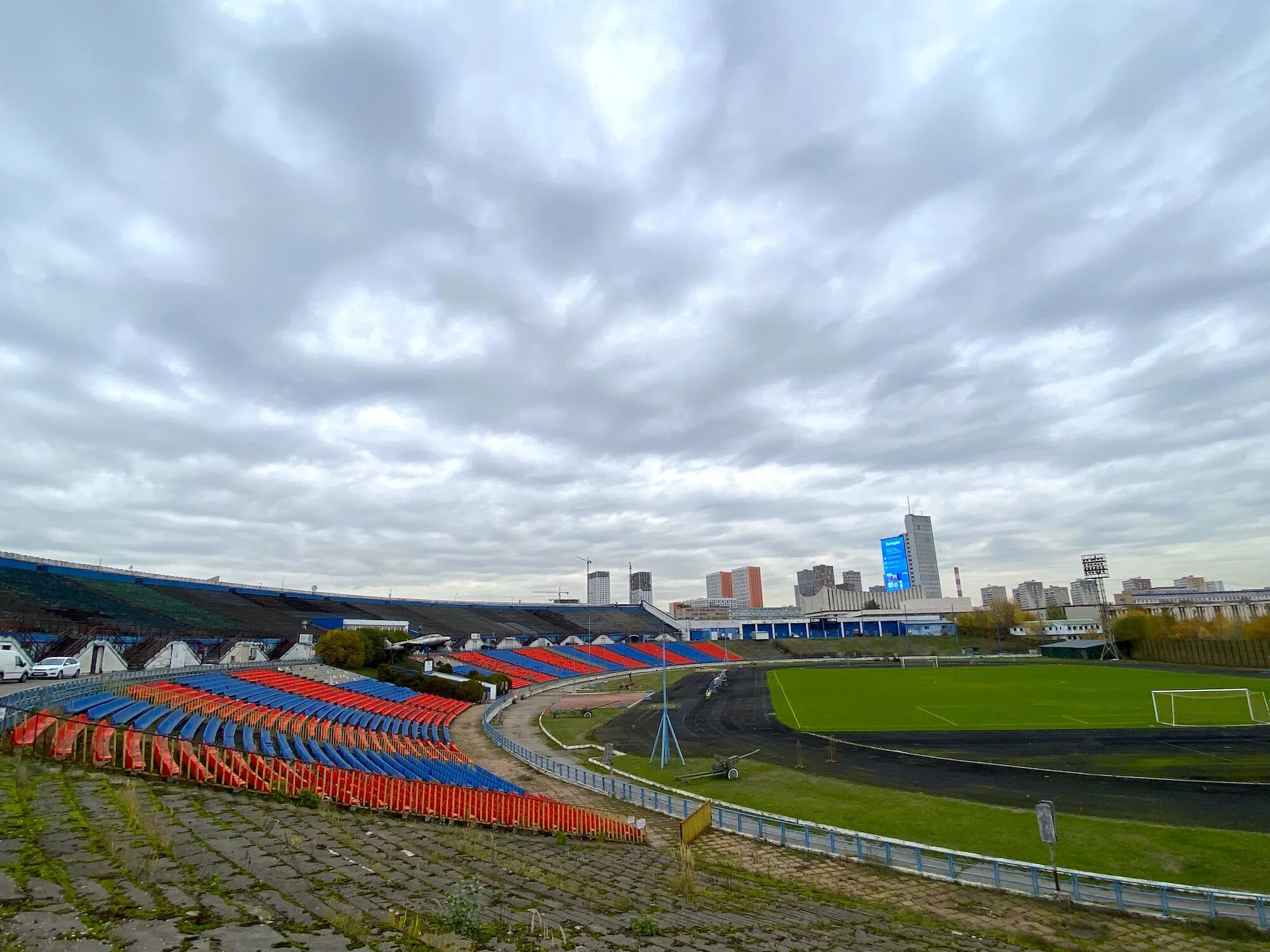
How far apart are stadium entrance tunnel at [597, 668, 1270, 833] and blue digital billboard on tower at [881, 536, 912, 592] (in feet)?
277

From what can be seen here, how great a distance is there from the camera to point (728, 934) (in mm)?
10562

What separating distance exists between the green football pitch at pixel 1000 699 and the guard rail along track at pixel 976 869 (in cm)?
2094

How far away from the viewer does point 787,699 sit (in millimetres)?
59281

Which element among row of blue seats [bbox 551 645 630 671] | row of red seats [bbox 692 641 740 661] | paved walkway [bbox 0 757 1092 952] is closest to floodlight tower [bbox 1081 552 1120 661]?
row of red seats [bbox 692 641 740 661]

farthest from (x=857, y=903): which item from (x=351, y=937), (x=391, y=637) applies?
(x=391, y=637)

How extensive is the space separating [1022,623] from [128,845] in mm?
178396

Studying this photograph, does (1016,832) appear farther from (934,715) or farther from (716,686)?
(716,686)

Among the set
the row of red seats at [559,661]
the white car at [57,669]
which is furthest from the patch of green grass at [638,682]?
the white car at [57,669]

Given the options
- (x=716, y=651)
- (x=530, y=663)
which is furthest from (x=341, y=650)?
(x=716, y=651)

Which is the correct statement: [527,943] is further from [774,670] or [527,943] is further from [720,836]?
[774,670]

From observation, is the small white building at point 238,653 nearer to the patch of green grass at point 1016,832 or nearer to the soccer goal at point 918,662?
the patch of green grass at point 1016,832

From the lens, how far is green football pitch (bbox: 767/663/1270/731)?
43.0 m

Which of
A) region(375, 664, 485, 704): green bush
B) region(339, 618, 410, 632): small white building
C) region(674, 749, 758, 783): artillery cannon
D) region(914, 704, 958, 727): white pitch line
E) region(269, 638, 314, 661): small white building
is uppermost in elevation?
region(339, 618, 410, 632): small white building

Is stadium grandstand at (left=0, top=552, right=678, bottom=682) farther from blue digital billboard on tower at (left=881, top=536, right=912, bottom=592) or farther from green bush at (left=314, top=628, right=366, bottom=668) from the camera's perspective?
blue digital billboard on tower at (left=881, top=536, right=912, bottom=592)
